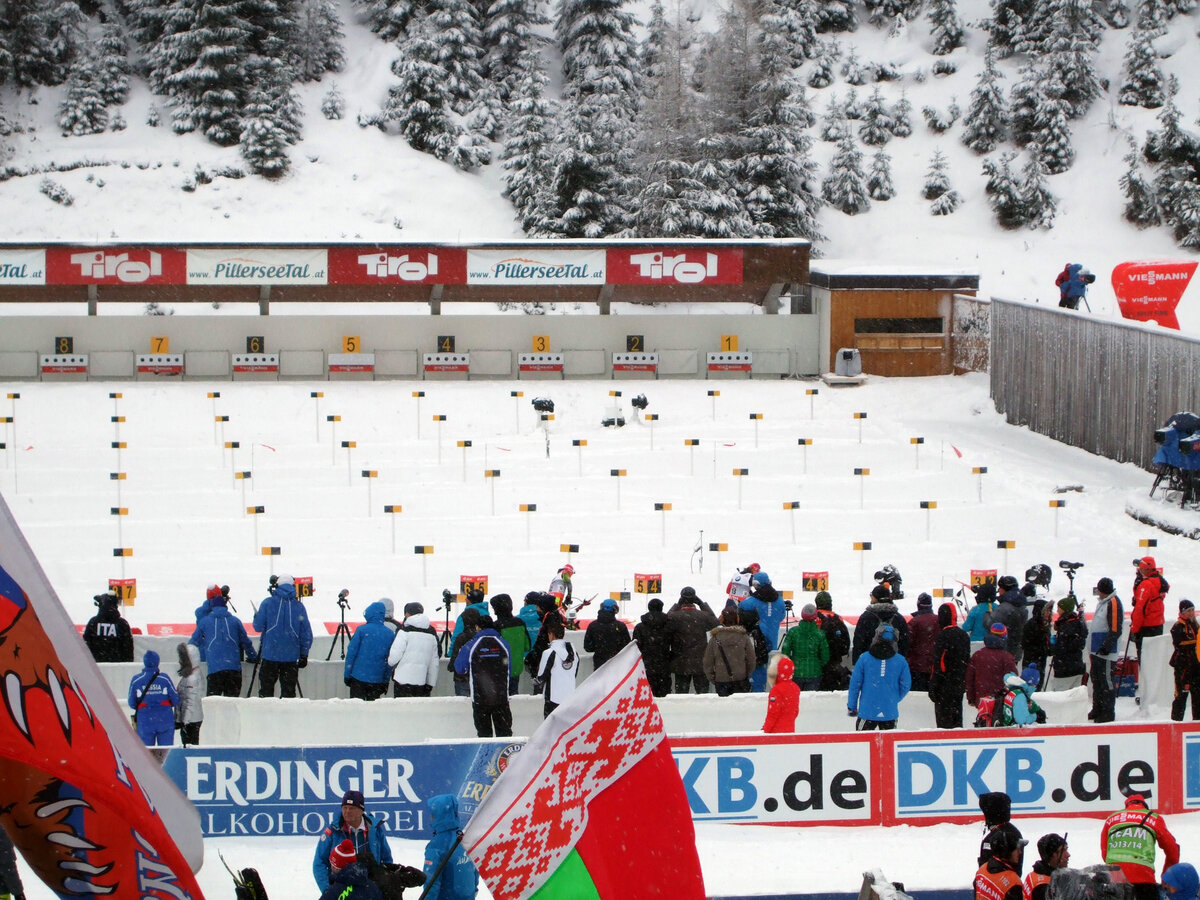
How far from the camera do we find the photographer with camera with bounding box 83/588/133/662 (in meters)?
12.0

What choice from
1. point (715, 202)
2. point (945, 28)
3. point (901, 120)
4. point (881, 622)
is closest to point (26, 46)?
point (715, 202)

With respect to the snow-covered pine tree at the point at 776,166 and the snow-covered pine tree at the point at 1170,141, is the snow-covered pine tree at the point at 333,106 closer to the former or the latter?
the snow-covered pine tree at the point at 776,166

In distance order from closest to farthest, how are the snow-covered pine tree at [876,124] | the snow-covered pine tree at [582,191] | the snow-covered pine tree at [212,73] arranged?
the snow-covered pine tree at [582,191]
the snow-covered pine tree at [212,73]
the snow-covered pine tree at [876,124]

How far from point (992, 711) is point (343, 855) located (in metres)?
5.58

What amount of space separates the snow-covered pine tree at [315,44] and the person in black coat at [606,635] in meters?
44.9

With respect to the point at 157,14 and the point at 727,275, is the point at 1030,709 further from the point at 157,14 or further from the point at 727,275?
the point at 157,14

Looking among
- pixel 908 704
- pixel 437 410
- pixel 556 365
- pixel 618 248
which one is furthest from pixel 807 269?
pixel 908 704

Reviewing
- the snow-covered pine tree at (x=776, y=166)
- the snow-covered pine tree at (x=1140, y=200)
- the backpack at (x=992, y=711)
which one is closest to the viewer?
the backpack at (x=992, y=711)

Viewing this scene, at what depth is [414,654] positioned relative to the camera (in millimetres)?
11219

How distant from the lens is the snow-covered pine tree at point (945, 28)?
54562 mm


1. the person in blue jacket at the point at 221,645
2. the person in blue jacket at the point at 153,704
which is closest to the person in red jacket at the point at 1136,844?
the person in blue jacket at the point at 153,704

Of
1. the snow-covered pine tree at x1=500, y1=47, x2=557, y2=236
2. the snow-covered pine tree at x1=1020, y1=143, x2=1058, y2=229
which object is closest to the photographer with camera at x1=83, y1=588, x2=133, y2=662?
the snow-covered pine tree at x1=500, y1=47, x2=557, y2=236

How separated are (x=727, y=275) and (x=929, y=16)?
27.6 meters

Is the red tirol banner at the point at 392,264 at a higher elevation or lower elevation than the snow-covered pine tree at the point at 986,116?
lower
